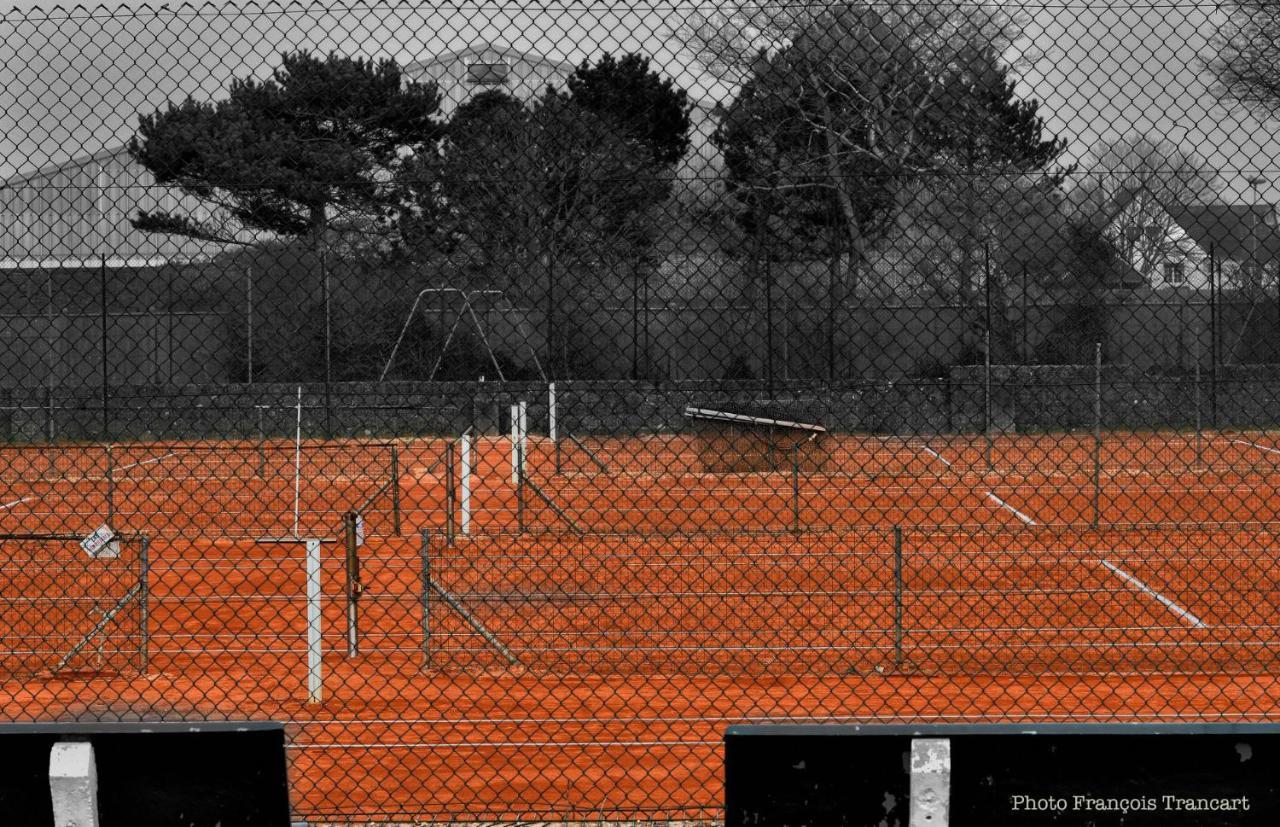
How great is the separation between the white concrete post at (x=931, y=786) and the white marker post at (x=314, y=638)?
587cm

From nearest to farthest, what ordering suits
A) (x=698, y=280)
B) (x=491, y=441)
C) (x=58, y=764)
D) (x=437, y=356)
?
(x=58, y=764) < (x=698, y=280) < (x=437, y=356) < (x=491, y=441)

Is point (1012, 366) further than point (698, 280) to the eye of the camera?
Yes

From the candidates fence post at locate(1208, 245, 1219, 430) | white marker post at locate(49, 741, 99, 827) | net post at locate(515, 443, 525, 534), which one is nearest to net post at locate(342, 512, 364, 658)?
white marker post at locate(49, 741, 99, 827)

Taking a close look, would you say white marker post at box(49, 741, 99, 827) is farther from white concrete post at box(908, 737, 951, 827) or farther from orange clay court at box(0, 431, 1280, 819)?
orange clay court at box(0, 431, 1280, 819)

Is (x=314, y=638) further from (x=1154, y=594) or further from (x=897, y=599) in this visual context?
(x=1154, y=594)

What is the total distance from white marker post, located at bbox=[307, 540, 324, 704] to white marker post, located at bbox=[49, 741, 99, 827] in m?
5.15

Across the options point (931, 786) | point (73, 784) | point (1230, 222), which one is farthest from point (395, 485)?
point (931, 786)

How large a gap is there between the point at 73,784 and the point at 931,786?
2.34 meters

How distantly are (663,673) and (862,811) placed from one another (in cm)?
578

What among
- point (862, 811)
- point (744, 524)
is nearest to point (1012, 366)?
point (744, 524)

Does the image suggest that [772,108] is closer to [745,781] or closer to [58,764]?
[745,781]

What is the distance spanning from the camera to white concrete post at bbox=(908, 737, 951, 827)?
4148 millimetres

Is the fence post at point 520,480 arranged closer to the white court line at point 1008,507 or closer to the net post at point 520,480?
the net post at point 520,480

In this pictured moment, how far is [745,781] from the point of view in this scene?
14.0 ft
